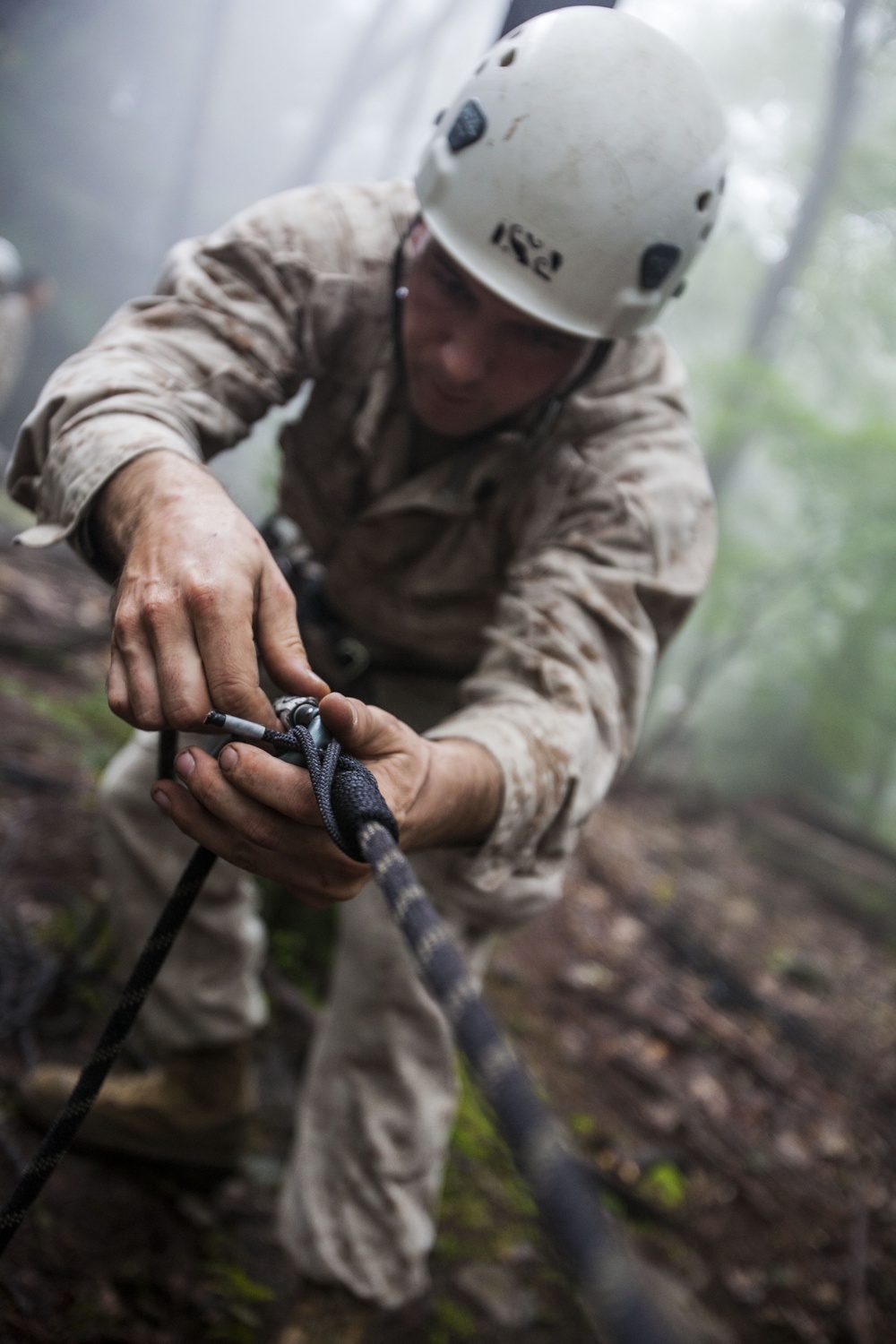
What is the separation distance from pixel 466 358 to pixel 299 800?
1.14 m

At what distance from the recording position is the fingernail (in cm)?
115

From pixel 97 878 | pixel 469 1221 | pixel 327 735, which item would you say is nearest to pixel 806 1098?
pixel 469 1221

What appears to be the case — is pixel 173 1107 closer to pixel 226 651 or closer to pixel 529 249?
pixel 226 651

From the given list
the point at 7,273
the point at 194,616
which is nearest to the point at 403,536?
the point at 194,616

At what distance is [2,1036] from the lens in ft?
8.20

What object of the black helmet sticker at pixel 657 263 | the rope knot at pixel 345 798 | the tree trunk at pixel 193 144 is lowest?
the tree trunk at pixel 193 144

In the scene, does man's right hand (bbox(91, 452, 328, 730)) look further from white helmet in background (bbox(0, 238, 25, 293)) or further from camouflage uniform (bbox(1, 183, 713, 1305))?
white helmet in background (bbox(0, 238, 25, 293))

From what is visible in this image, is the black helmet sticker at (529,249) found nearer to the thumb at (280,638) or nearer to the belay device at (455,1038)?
the thumb at (280,638)

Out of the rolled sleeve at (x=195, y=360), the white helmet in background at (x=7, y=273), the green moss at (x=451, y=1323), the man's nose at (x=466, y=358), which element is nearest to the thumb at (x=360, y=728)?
the rolled sleeve at (x=195, y=360)

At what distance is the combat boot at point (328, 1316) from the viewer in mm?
2148

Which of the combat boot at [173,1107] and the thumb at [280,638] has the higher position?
the thumb at [280,638]

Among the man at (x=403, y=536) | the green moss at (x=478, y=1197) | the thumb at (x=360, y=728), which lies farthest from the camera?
the green moss at (x=478, y=1197)

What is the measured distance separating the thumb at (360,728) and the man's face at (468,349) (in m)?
0.93

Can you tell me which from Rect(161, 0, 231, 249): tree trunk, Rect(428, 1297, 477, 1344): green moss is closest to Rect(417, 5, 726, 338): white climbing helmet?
Rect(428, 1297, 477, 1344): green moss
